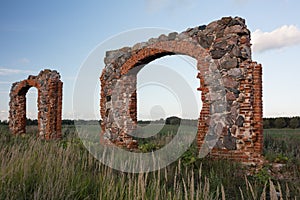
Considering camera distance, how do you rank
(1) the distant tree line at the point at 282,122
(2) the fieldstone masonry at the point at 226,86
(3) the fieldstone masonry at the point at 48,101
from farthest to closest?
(1) the distant tree line at the point at 282,122, (3) the fieldstone masonry at the point at 48,101, (2) the fieldstone masonry at the point at 226,86

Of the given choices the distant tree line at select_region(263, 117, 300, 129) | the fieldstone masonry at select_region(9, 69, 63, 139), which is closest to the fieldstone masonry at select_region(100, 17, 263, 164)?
the fieldstone masonry at select_region(9, 69, 63, 139)

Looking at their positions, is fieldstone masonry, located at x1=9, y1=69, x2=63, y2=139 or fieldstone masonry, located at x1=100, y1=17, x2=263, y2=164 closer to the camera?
fieldstone masonry, located at x1=100, y1=17, x2=263, y2=164

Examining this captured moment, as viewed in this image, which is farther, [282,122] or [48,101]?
[282,122]

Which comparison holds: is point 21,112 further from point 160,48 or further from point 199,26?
point 199,26

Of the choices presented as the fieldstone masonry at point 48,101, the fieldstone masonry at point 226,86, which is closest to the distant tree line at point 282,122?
the fieldstone masonry at point 48,101

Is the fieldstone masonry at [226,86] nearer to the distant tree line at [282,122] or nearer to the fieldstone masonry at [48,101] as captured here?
the fieldstone masonry at [48,101]

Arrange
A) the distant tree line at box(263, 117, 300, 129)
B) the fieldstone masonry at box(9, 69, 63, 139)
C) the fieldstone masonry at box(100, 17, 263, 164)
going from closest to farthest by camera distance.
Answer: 1. the fieldstone masonry at box(100, 17, 263, 164)
2. the fieldstone masonry at box(9, 69, 63, 139)
3. the distant tree line at box(263, 117, 300, 129)

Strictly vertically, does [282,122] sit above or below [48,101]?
below

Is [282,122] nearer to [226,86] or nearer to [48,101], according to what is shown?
[48,101]

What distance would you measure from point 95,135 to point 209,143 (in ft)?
19.8

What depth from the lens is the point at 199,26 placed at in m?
8.71

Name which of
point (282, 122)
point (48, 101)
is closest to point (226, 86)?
point (48, 101)

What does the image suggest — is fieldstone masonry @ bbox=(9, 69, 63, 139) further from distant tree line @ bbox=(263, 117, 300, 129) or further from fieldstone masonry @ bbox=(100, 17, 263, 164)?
distant tree line @ bbox=(263, 117, 300, 129)

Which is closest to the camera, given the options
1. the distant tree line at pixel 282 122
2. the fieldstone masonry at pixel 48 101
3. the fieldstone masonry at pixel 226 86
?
the fieldstone masonry at pixel 226 86
